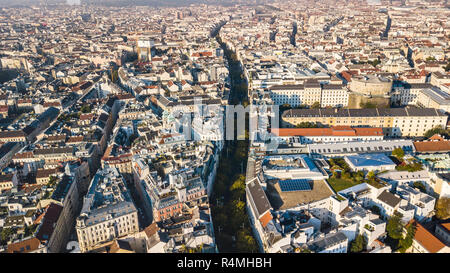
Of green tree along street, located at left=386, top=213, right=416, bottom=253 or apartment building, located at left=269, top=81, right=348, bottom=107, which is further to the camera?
apartment building, located at left=269, top=81, right=348, bottom=107

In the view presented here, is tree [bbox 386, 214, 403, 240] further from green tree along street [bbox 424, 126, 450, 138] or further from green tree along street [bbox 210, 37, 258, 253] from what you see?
green tree along street [bbox 424, 126, 450, 138]

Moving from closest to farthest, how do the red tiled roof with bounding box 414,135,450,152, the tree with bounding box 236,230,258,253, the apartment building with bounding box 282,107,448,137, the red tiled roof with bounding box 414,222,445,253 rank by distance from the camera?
the red tiled roof with bounding box 414,222,445,253 < the tree with bounding box 236,230,258,253 < the red tiled roof with bounding box 414,135,450,152 < the apartment building with bounding box 282,107,448,137

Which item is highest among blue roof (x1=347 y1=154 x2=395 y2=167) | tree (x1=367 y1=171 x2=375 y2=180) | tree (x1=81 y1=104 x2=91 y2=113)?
tree (x1=81 y1=104 x2=91 y2=113)

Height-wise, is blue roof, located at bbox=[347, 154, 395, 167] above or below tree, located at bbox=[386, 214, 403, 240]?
above

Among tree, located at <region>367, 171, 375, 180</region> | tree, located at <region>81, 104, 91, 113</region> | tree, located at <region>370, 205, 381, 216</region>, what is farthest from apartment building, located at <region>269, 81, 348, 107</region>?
tree, located at <region>370, 205, 381, 216</region>

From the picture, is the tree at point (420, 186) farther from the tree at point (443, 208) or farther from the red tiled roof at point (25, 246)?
the red tiled roof at point (25, 246)

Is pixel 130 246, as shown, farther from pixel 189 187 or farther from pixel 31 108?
pixel 31 108
